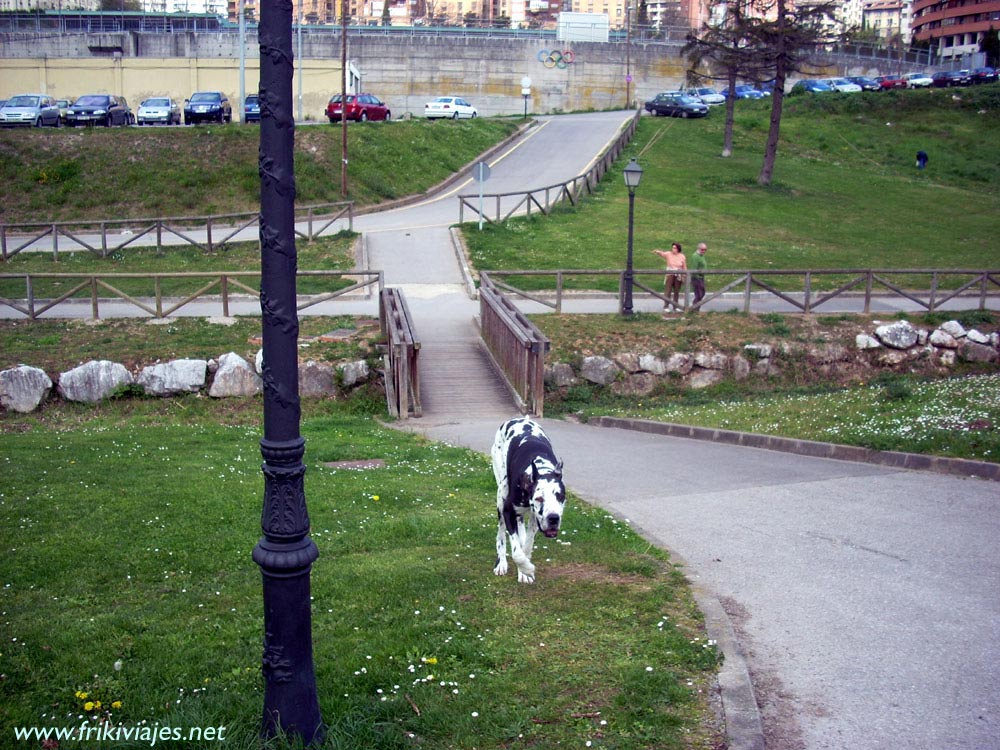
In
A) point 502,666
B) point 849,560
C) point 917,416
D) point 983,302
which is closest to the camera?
point 502,666

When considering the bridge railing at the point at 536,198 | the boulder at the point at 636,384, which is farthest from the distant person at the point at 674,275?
the bridge railing at the point at 536,198

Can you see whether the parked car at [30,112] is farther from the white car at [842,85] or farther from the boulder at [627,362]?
the white car at [842,85]

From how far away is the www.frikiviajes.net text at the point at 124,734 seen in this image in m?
5.27

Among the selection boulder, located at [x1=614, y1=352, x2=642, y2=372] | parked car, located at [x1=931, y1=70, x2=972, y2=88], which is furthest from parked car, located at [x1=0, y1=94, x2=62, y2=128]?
parked car, located at [x1=931, y1=70, x2=972, y2=88]

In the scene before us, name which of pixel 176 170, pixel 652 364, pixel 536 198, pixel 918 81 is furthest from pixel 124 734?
pixel 918 81

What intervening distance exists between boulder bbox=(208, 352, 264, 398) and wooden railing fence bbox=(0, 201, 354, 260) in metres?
12.0

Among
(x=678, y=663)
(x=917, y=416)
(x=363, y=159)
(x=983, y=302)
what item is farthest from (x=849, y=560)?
(x=363, y=159)

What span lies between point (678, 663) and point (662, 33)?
8111 centimetres

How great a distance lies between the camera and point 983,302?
24531 millimetres

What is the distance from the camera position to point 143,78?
193 ft

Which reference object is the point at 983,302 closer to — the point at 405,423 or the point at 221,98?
the point at 405,423

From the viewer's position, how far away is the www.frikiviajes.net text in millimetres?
5273

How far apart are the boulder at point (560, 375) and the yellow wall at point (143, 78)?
143 feet

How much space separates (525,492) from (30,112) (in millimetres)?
43101
